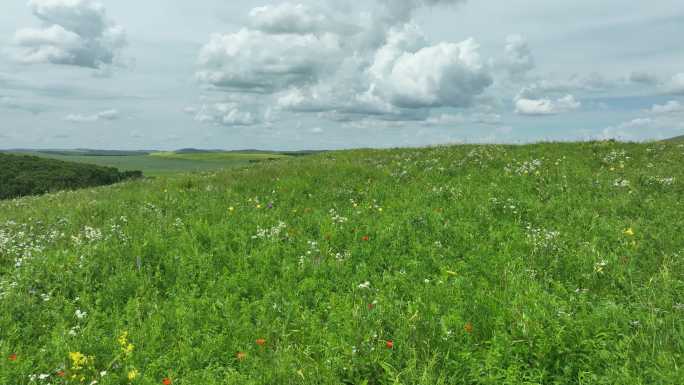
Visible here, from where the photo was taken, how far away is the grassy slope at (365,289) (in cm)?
425

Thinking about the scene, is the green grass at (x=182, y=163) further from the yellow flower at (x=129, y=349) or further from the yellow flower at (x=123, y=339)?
the yellow flower at (x=129, y=349)

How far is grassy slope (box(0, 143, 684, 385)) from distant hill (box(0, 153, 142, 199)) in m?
55.3

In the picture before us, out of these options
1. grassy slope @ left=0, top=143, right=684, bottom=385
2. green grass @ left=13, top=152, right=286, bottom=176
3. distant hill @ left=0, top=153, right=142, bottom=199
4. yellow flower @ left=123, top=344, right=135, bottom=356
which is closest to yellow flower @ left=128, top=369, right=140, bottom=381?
grassy slope @ left=0, top=143, right=684, bottom=385

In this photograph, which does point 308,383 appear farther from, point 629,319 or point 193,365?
point 629,319

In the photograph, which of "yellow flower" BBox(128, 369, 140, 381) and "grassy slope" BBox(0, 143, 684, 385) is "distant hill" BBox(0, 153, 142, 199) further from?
"yellow flower" BBox(128, 369, 140, 381)

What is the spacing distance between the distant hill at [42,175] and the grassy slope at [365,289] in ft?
181

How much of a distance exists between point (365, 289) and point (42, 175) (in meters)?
80.5

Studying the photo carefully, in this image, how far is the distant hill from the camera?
63094 mm

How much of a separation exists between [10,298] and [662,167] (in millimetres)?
17311

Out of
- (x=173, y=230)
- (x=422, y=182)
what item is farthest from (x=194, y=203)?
(x=422, y=182)

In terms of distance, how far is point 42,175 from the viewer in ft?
225

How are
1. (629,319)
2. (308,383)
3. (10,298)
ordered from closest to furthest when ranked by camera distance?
(308,383)
(629,319)
(10,298)

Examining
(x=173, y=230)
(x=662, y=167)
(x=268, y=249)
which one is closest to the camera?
(x=268, y=249)

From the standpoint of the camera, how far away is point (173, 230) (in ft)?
29.3
